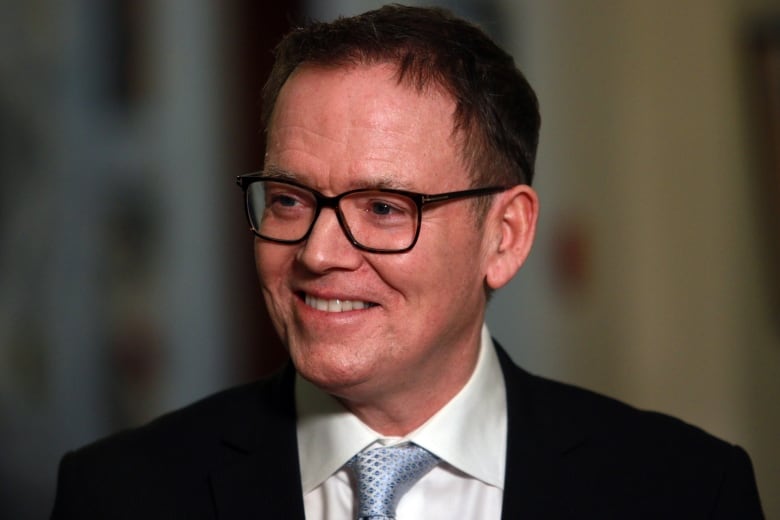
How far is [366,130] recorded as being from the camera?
6.29ft

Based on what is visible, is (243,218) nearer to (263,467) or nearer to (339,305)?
(263,467)

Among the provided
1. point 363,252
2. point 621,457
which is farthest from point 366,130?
point 621,457

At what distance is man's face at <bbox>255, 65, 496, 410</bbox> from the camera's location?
1.92 metres

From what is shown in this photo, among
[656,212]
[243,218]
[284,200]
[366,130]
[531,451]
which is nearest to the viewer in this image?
[366,130]

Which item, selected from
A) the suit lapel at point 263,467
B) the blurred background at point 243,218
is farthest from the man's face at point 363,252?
the blurred background at point 243,218

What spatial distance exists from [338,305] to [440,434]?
35cm

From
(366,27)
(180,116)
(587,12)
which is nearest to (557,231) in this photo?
(587,12)

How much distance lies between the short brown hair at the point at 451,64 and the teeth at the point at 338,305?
34cm

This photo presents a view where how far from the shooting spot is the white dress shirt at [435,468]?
2.09m

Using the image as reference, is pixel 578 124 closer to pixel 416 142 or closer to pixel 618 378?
pixel 618 378

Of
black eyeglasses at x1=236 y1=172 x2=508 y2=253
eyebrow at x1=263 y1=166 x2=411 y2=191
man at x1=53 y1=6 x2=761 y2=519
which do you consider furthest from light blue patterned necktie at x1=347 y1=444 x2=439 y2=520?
eyebrow at x1=263 y1=166 x2=411 y2=191

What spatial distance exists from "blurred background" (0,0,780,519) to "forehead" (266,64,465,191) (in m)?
2.40

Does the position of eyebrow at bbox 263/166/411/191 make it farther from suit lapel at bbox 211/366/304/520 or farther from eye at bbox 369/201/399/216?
suit lapel at bbox 211/366/304/520

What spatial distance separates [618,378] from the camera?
178 inches
